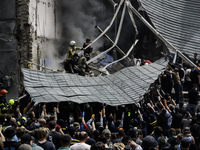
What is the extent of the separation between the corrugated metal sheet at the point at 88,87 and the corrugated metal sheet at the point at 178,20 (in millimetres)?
5897

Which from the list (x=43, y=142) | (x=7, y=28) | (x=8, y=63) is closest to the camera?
(x=43, y=142)

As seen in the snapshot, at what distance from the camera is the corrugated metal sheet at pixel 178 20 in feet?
62.0

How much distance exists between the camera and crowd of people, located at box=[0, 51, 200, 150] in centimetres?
695

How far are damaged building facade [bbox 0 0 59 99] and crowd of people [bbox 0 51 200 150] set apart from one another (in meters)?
4.25

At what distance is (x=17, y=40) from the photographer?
17031mm

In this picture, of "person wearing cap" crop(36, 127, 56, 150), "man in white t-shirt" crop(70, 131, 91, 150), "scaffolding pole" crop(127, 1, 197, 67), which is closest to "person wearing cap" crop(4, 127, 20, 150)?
"person wearing cap" crop(36, 127, 56, 150)

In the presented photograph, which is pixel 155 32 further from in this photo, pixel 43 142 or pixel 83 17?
pixel 43 142

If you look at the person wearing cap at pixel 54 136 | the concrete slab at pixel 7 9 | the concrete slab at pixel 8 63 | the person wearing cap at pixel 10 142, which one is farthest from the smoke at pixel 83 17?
the person wearing cap at pixel 10 142

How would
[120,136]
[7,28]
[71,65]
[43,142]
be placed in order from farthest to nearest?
[7,28], [71,65], [120,136], [43,142]

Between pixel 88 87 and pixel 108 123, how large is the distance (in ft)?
7.72

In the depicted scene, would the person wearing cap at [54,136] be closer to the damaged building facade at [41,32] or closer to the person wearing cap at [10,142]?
the person wearing cap at [10,142]

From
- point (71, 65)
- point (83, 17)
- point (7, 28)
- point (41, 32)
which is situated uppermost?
point (83, 17)

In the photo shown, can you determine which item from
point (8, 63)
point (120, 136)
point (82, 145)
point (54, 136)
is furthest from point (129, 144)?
point (8, 63)

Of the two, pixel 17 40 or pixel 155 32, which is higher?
pixel 155 32
